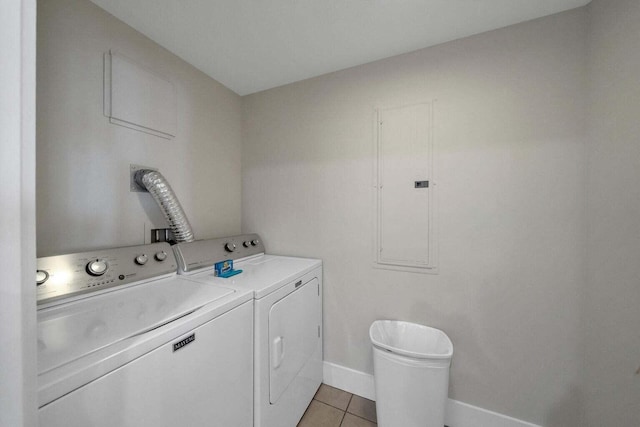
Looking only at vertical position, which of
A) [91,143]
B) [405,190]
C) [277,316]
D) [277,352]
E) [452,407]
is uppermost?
[91,143]

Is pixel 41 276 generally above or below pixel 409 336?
above

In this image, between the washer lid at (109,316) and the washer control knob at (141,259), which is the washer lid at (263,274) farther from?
the washer control knob at (141,259)

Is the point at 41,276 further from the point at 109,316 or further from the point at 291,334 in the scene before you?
the point at 291,334

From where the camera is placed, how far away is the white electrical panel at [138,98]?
1.21 metres

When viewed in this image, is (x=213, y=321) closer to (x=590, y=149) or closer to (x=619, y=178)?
(x=619, y=178)

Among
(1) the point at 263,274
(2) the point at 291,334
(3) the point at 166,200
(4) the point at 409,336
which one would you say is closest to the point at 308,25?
(3) the point at 166,200

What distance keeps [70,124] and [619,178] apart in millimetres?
2571

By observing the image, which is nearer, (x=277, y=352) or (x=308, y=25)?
(x=277, y=352)

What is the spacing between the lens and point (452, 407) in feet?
4.51

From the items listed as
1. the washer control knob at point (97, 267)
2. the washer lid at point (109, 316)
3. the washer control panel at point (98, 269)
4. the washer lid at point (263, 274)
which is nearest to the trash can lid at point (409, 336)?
the washer lid at point (263, 274)

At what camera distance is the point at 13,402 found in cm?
33

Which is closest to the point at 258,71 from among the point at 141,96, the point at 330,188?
the point at 141,96

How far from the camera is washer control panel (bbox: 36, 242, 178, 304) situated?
84cm

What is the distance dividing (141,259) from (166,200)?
0.36m
